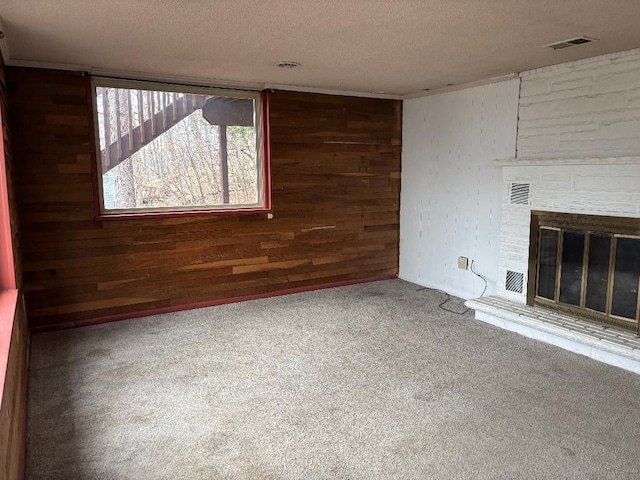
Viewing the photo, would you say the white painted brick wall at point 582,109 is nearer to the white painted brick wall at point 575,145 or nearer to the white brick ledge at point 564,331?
the white painted brick wall at point 575,145

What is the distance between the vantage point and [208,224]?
4.38 metres

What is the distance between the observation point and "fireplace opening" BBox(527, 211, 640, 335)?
3.16m

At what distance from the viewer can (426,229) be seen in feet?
16.8

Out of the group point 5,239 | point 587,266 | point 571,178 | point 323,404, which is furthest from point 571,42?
point 5,239

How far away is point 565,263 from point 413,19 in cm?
216

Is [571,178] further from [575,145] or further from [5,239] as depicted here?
[5,239]

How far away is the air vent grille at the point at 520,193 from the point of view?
150 inches

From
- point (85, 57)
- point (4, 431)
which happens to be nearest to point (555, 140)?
point (85, 57)

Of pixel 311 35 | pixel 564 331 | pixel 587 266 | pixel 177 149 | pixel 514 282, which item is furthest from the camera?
pixel 177 149

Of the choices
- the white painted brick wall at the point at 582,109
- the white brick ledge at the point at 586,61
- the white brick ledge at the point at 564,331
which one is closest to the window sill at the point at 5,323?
the white brick ledge at the point at 564,331

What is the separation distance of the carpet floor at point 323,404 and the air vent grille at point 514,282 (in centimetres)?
47

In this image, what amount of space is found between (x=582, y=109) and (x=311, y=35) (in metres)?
2.11

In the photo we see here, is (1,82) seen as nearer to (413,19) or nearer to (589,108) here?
(413,19)

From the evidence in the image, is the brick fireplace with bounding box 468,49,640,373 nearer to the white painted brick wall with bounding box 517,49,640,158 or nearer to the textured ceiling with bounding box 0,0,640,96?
the white painted brick wall with bounding box 517,49,640,158
